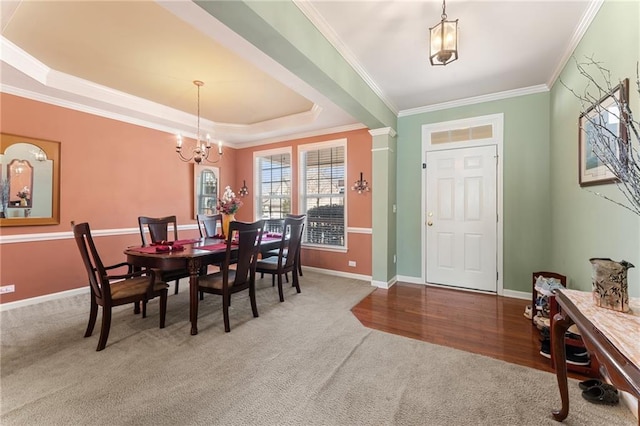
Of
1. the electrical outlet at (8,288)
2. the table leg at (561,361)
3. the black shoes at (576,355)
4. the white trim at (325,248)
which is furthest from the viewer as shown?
the white trim at (325,248)

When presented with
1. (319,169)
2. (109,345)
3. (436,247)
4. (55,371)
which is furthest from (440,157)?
(55,371)

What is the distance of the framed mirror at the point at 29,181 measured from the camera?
3.00 meters

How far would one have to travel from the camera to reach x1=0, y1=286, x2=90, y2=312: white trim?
3.00 meters

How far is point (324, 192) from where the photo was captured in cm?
480

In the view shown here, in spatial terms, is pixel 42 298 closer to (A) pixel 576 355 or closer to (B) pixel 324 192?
(B) pixel 324 192

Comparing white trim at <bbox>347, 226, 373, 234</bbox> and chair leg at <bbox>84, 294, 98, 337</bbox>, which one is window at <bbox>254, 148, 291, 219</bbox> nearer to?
white trim at <bbox>347, 226, 373, 234</bbox>

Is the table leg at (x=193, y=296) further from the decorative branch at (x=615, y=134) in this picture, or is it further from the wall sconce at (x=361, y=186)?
the decorative branch at (x=615, y=134)

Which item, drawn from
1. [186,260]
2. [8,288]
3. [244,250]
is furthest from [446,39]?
[8,288]

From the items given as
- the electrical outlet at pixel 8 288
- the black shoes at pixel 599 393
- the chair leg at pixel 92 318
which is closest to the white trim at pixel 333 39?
the chair leg at pixel 92 318

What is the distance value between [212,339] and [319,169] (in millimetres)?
3290

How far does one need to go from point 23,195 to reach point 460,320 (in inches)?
203

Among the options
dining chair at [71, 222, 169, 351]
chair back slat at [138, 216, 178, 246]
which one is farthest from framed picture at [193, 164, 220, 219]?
dining chair at [71, 222, 169, 351]

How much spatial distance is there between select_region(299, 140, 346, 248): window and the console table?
323cm

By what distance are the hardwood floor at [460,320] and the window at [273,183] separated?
259 centimetres
